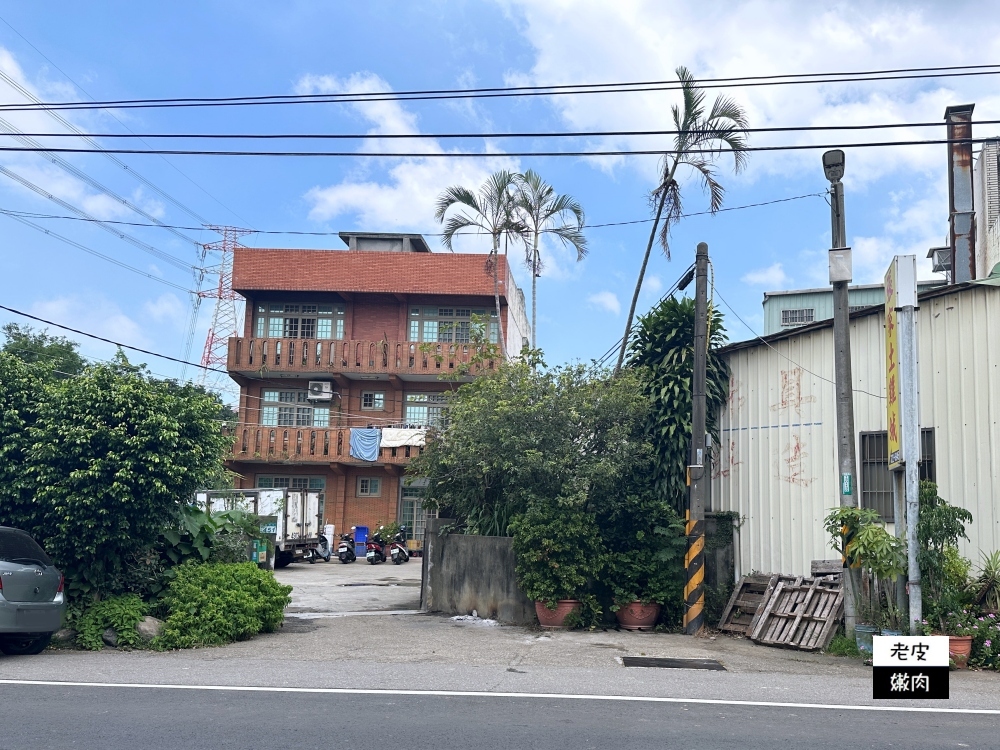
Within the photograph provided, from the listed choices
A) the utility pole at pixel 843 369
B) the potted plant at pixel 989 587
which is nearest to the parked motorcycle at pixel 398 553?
the utility pole at pixel 843 369

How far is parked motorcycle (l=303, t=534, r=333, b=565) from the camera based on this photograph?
1203 inches

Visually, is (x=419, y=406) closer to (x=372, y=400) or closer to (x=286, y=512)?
(x=372, y=400)

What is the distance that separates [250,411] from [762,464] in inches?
992

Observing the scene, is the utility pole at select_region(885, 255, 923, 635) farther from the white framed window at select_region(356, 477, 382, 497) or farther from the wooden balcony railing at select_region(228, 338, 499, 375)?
the white framed window at select_region(356, 477, 382, 497)

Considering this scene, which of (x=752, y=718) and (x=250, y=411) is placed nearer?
(x=752, y=718)

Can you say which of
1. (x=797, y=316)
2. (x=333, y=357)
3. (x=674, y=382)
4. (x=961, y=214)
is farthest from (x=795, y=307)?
(x=674, y=382)

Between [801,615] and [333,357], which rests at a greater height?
[333,357]

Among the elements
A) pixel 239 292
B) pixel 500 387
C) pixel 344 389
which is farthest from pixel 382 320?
pixel 500 387

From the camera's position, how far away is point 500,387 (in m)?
15.8

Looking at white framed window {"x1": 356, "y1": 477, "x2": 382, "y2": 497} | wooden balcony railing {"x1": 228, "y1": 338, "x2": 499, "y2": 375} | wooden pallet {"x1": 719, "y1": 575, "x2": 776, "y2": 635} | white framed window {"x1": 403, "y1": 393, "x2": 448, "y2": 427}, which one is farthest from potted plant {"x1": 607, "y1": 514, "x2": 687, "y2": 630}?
white framed window {"x1": 356, "y1": 477, "x2": 382, "y2": 497}

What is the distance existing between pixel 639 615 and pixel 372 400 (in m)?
23.0

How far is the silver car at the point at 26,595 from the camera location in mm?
10414

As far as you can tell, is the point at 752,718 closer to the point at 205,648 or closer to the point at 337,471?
the point at 205,648

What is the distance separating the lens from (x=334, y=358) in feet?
114
